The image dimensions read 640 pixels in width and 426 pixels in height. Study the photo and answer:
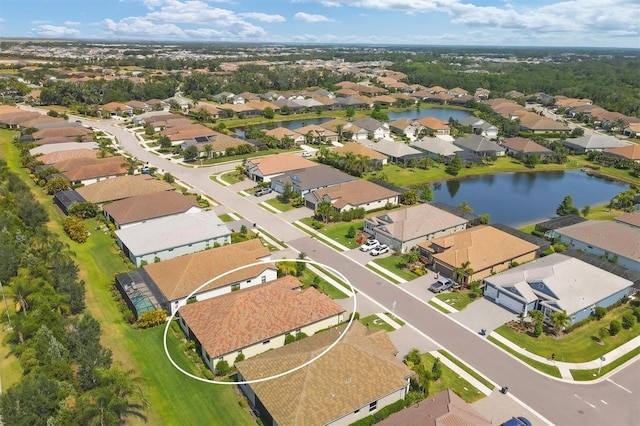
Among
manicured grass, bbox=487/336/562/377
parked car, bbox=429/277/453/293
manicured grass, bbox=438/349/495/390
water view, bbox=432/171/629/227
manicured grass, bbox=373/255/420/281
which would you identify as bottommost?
water view, bbox=432/171/629/227

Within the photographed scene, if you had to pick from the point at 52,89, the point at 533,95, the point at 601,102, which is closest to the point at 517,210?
the point at 601,102

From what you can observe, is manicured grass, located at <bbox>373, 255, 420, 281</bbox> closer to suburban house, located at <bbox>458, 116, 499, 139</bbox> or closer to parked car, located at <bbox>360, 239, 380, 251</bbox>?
parked car, located at <bbox>360, 239, 380, 251</bbox>

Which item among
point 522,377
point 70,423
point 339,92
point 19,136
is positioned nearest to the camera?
point 70,423

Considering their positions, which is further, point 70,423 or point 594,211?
point 594,211

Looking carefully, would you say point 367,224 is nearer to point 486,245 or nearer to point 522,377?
point 486,245

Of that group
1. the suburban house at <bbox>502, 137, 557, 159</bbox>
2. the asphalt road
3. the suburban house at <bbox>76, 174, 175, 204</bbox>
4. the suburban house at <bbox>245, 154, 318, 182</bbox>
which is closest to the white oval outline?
the asphalt road

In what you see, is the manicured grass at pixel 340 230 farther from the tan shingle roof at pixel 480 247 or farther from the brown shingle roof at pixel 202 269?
the brown shingle roof at pixel 202 269

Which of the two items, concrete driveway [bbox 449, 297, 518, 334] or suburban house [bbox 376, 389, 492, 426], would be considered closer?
suburban house [bbox 376, 389, 492, 426]
